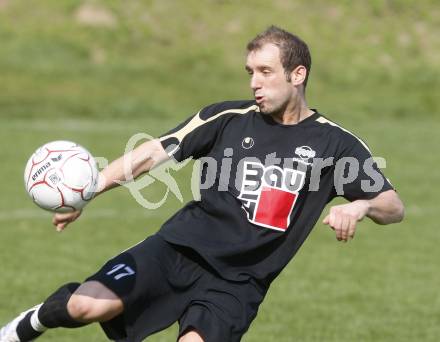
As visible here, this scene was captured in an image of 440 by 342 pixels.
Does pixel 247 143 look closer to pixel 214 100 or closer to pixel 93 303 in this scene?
pixel 93 303

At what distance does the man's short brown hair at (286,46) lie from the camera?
6.15 metres

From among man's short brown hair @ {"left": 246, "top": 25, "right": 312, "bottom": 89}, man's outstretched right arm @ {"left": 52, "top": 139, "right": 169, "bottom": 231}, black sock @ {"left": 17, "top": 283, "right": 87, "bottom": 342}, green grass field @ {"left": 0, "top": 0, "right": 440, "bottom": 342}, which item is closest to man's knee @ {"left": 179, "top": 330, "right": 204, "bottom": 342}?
black sock @ {"left": 17, "top": 283, "right": 87, "bottom": 342}

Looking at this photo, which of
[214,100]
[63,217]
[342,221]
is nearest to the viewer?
[342,221]

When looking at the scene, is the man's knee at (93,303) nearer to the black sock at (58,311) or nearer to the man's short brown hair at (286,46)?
the black sock at (58,311)

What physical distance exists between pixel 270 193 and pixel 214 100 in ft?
57.0

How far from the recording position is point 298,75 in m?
6.23

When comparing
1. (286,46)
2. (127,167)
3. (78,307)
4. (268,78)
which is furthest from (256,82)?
(78,307)

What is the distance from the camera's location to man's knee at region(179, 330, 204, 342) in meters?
5.79

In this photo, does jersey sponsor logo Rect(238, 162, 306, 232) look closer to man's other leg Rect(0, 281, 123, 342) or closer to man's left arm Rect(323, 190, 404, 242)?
man's left arm Rect(323, 190, 404, 242)

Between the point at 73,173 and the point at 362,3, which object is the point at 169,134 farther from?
the point at 362,3

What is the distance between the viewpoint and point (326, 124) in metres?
6.32

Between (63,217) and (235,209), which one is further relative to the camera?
(235,209)

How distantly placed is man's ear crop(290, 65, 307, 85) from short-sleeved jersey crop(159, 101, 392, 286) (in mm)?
241

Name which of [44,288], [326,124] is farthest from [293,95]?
[44,288]
